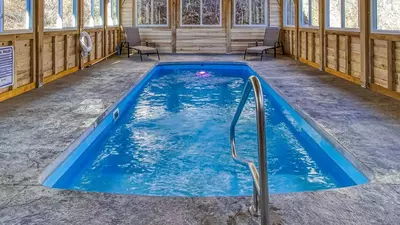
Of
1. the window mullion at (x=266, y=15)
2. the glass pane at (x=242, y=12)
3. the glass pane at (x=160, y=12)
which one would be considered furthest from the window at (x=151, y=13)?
the window mullion at (x=266, y=15)

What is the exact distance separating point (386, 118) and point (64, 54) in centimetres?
561

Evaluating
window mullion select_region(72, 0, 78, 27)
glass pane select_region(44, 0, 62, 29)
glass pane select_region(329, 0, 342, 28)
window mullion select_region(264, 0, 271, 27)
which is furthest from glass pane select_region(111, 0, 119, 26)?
glass pane select_region(329, 0, 342, 28)

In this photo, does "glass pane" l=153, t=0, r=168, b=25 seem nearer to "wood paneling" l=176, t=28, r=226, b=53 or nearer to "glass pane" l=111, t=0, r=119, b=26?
"wood paneling" l=176, t=28, r=226, b=53

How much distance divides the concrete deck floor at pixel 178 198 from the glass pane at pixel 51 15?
1592 mm

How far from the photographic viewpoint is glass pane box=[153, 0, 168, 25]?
1135 centimetres

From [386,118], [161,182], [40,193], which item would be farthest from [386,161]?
[40,193]

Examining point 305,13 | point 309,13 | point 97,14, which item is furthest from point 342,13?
point 97,14

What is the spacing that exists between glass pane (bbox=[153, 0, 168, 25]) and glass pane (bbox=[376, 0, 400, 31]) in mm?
7854

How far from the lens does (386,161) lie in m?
2.36

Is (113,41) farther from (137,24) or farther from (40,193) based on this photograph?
(40,193)

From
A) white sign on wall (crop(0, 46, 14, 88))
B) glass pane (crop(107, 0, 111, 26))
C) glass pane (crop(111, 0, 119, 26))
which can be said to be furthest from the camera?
glass pane (crop(111, 0, 119, 26))

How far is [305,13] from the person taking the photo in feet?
27.9

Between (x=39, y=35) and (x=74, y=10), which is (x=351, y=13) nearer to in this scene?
(x=39, y=35)

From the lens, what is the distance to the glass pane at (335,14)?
6.24 m
